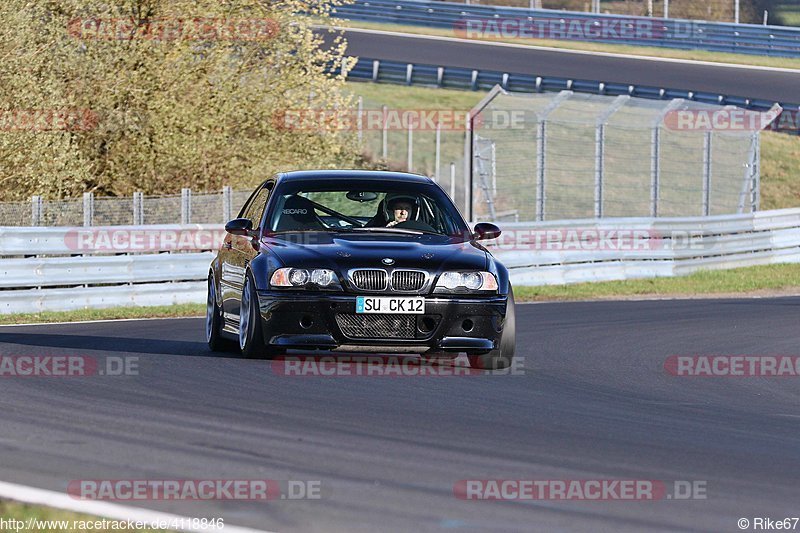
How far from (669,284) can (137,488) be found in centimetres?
1968

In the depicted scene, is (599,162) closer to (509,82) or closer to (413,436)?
(509,82)

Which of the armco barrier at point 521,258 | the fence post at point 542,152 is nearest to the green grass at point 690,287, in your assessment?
the armco barrier at point 521,258

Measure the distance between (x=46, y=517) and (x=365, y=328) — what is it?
5.42 metres

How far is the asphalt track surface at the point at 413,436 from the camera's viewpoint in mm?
5840

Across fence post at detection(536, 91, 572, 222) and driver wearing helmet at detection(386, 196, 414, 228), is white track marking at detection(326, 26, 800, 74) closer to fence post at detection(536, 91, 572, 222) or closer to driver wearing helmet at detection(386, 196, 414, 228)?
fence post at detection(536, 91, 572, 222)

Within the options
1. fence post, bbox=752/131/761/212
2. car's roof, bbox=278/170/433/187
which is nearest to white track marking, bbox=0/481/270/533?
car's roof, bbox=278/170/433/187

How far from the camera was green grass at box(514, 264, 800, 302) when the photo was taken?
23.4 m

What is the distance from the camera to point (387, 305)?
35.1 ft

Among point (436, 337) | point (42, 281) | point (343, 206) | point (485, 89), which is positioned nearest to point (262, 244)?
point (436, 337)

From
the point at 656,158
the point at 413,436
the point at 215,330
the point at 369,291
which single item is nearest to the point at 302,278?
the point at 369,291

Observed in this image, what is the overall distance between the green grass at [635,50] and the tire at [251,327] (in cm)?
3452

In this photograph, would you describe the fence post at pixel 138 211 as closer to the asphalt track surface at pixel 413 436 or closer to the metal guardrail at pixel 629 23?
the asphalt track surface at pixel 413 436

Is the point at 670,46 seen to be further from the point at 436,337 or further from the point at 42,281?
the point at 436,337

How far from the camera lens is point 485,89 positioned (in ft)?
137
